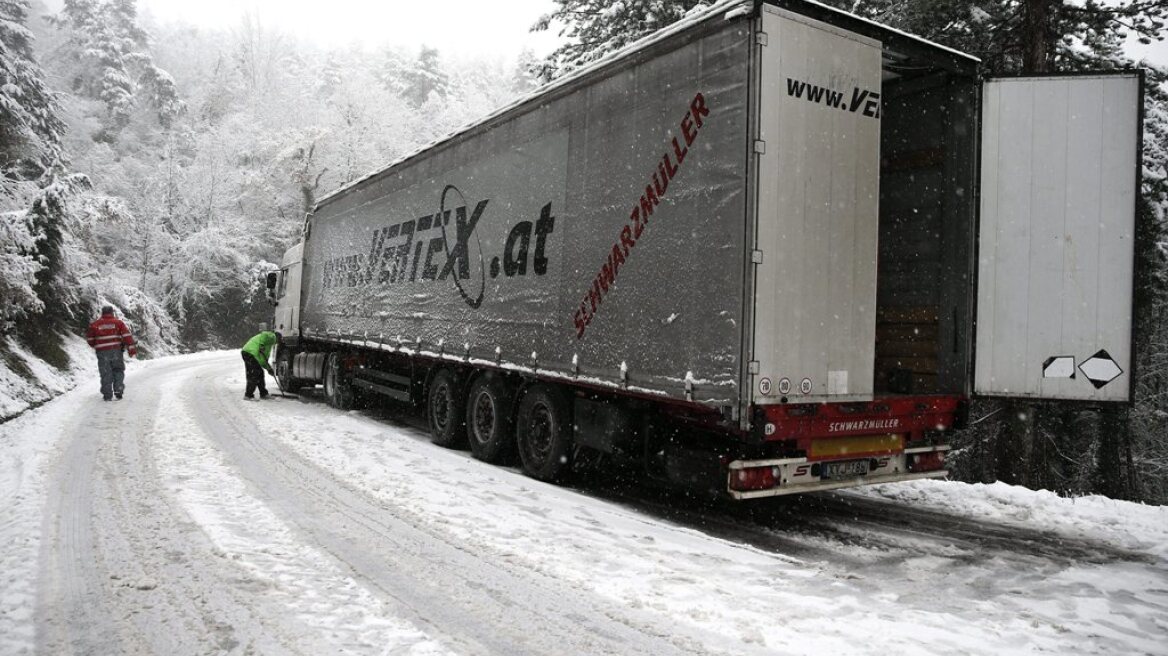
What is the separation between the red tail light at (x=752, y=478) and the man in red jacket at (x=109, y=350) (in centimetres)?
1175

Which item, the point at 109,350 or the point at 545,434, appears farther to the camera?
the point at 109,350

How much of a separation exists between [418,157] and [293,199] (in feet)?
95.0

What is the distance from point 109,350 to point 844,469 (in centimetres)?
1266

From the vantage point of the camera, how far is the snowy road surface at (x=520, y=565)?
3588 mm

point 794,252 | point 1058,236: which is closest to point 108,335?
point 794,252

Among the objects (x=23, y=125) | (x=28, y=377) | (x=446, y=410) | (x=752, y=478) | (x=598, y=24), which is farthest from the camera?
(x=23, y=125)

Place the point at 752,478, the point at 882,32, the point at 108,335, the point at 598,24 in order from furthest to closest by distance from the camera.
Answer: the point at 598,24
the point at 108,335
the point at 882,32
the point at 752,478

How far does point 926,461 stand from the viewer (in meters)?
6.19

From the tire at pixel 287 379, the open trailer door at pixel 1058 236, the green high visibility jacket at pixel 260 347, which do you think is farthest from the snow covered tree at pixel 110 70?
the open trailer door at pixel 1058 236

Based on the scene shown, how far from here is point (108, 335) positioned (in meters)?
12.8

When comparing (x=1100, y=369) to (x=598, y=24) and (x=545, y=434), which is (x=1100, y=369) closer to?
(x=545, y=434)

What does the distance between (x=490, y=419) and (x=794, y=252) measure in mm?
4472

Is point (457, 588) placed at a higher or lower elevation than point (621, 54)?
lower

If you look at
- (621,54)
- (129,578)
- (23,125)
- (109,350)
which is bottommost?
(129,578)
